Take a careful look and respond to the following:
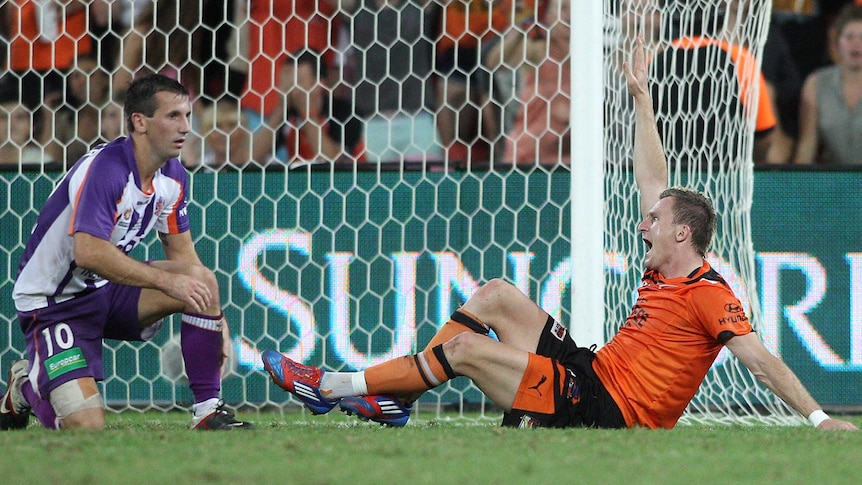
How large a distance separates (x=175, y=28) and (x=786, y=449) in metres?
3.68

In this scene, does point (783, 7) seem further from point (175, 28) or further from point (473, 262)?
point (175, 28)

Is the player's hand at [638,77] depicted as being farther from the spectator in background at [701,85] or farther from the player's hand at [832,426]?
the player's hand at [832,426]

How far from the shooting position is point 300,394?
4.12 meters

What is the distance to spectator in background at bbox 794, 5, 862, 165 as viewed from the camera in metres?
6.93

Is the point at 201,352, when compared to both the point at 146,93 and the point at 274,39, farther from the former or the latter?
the point at 274,39

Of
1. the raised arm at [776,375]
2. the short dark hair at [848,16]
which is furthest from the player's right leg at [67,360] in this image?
the short dark hair at [848,16]

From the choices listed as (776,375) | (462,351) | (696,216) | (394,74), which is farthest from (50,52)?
(776,375)

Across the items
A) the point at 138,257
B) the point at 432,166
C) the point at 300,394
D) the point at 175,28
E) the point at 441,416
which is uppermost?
the point at 175,28

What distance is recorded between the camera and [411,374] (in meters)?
4.07

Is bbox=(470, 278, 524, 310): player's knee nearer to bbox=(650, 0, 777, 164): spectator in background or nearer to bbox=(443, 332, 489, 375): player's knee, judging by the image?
bbox=(443, 332, 489, 375): player's knee

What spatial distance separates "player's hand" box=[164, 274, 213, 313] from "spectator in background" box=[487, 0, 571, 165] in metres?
2.24

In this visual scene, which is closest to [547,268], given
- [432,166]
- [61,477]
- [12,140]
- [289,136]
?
[432,166]

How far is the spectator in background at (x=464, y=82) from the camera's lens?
6102 mm

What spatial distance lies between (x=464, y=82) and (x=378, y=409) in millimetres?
2561
